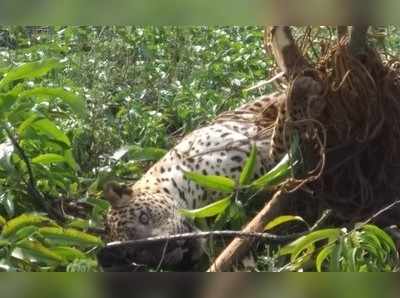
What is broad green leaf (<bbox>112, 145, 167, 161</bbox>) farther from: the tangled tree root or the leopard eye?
the tangled tree root

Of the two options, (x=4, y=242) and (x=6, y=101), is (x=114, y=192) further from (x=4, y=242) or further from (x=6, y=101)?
(x=4, y=242)

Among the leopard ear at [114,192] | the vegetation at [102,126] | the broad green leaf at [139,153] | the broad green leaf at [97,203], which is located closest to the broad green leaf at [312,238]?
the vegetation at [102,126]

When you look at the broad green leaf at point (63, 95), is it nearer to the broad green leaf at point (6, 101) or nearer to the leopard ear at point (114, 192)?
the broad green leaf at point (6, 101)

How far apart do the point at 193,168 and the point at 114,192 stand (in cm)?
56

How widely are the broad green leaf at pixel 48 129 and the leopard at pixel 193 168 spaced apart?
0.24 meters

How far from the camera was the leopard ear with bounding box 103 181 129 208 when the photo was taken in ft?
9.46

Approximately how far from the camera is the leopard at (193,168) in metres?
2.96

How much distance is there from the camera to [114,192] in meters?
2.94

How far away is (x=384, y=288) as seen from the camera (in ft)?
2.11

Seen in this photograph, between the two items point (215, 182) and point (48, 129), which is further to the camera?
point (48, 129)

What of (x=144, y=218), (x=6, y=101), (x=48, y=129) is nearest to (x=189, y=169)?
(x=144, y=218)

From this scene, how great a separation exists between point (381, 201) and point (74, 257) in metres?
1.14

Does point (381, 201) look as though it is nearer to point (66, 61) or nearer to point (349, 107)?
point (349, 107)
